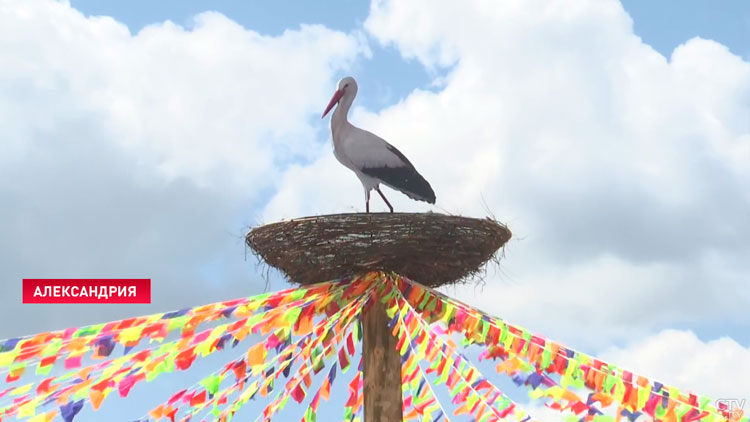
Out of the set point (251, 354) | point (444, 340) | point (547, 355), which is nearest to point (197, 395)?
point (251, 354)

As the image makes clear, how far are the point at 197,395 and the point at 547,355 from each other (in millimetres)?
2584

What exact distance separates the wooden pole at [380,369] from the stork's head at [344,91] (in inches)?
63.5

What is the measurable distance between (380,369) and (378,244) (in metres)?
1.07

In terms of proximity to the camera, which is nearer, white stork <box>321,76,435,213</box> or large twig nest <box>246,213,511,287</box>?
large twig nest <box>246,213,511,287</box>

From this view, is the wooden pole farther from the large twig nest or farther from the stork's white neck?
the stork's white neck

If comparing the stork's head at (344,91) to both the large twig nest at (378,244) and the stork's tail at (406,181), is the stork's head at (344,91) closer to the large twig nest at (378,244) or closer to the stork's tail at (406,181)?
the stork's tail at (406,181)

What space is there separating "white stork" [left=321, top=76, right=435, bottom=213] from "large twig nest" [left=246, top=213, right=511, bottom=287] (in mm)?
480

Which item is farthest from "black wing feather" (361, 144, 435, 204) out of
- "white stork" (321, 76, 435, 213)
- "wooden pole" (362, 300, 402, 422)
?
"wooden pole" (362, 300, 402, 422)

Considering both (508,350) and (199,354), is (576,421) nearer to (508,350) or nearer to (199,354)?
(508,350)

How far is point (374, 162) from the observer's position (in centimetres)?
729

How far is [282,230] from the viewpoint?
698 cm

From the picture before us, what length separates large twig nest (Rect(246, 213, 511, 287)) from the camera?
6.74m

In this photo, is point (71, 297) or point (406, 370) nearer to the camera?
point (71, 297)

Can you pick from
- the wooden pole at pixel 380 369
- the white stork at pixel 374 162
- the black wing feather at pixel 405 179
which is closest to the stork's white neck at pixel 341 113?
the white stork at pixel 374 162
